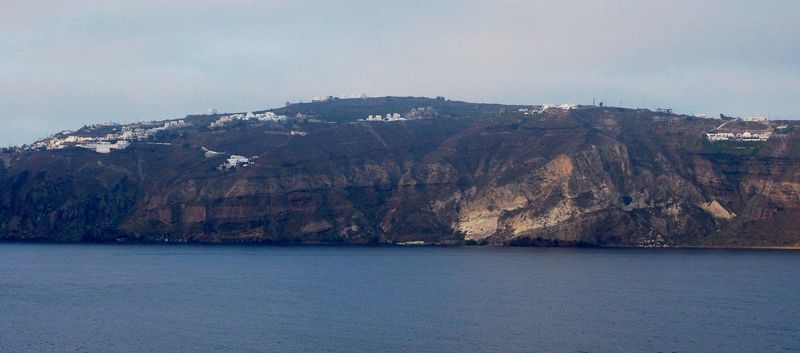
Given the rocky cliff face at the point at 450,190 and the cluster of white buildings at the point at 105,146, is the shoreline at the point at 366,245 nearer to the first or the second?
the rocky cliff face at the point at 450,190

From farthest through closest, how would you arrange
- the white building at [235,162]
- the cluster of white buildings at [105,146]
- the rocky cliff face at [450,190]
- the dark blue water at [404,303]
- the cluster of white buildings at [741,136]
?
1. the cluster of white buildings at [105,146]
2. the white building at [235,162]
3. the cluster of white buildings at [741,136]
4. the rocky cliff face at [450,190]
5. the dark blue water at [404,303]

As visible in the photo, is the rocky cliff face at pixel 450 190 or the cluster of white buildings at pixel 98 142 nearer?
the rocky cliff face at pixel 450 190

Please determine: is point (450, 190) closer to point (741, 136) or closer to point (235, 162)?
point (235, 162)

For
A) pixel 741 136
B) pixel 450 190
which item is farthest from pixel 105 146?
pixel 741 136

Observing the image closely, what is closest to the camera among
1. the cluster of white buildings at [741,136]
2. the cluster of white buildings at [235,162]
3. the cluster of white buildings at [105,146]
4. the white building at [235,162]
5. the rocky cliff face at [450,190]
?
the rocky cliff face at [450,190]

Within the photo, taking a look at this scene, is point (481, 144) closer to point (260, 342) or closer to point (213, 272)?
point (213, 272)

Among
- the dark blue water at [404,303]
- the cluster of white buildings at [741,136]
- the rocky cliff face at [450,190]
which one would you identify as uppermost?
the cluster of white buildings at [741,136]

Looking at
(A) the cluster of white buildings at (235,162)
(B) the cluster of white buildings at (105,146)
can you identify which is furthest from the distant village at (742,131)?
(B) the cluster of white buildings at (105,146)

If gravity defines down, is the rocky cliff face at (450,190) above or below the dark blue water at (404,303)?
above
